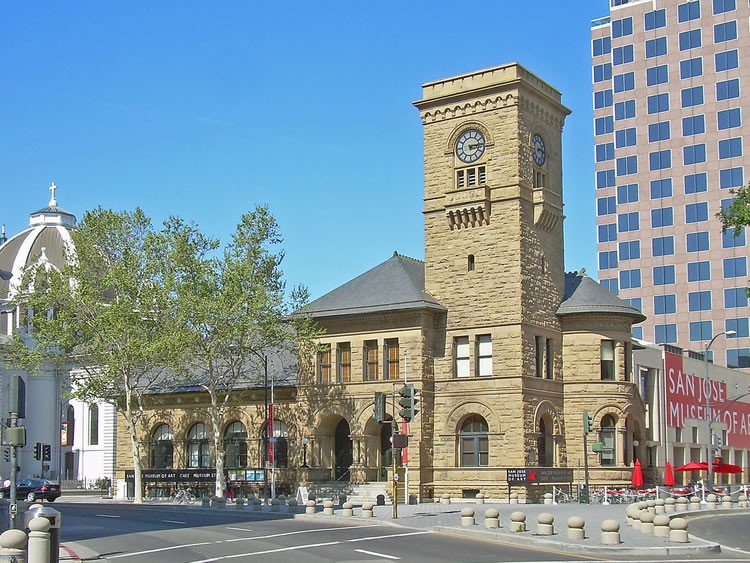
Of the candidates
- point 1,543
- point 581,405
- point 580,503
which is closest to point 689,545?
point 1,543

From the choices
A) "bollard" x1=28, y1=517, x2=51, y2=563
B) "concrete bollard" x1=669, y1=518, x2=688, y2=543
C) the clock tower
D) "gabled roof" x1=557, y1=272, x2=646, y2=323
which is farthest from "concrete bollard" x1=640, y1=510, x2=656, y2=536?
"gabled roof" x1=557, y1=272, x2=646, y2=323

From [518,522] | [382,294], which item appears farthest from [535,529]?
[382,294]

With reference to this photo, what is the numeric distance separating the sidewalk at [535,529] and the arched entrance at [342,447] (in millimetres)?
13272

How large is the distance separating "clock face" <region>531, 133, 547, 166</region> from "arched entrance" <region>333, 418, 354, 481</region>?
1839cm

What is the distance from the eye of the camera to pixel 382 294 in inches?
2387

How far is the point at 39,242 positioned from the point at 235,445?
40.8 m

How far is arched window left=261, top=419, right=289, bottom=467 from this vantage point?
6419 centimetres

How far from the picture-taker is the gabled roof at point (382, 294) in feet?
194

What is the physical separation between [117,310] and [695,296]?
65.6 m

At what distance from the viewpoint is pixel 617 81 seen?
113562mm

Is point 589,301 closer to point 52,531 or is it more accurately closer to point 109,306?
point 109,306

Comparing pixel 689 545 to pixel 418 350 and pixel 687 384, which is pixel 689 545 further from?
pixel 687 384

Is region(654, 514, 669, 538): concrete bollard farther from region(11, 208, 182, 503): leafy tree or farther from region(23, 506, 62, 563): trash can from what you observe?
region(11, 208, 182, 503): leafy tree

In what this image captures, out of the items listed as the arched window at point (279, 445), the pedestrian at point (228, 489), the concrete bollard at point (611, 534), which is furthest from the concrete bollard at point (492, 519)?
the arched window at point (279, 445)
